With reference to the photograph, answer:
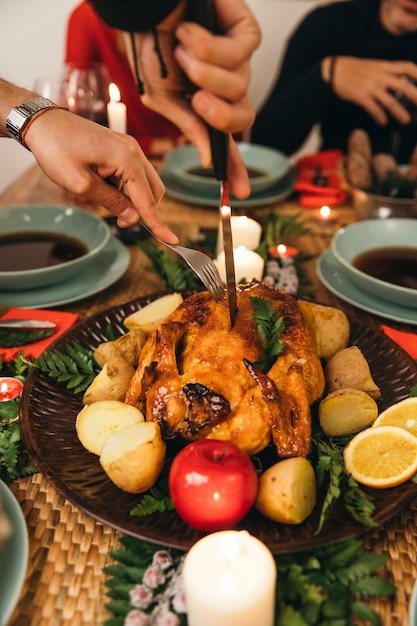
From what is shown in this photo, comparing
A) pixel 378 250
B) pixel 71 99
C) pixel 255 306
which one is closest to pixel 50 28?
pixel 71 99

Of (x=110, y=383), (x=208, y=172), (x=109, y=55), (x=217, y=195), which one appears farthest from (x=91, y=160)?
(x=109, y=55)

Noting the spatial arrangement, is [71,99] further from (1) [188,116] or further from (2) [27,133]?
(2) [27,133]

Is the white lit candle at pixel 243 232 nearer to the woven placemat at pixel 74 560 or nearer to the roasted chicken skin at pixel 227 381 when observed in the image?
the roasted chicken skin at pixel 227 381

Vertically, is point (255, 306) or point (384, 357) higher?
point (255, 306)

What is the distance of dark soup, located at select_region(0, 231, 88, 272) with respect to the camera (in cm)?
146

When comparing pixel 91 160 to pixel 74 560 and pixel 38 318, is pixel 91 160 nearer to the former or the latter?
pixel 38 318

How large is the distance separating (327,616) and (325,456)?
246 millimetres

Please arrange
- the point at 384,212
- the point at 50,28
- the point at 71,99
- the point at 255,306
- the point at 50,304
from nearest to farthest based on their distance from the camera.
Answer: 1. the point at 255,306
2. the point at 50,304
3. the point at 384,212
4. the point at 71,99
5. the point at 50,28

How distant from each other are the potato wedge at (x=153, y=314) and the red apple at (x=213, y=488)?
1.34 ft

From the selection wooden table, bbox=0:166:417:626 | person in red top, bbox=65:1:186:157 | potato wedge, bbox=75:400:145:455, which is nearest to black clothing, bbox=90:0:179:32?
potato wedge, bbox=75:400:145:455

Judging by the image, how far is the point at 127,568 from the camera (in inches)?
29.3

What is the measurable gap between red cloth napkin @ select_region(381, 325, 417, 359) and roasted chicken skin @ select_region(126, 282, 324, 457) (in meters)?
0.31

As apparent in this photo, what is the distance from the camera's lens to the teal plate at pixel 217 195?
6.41 feet

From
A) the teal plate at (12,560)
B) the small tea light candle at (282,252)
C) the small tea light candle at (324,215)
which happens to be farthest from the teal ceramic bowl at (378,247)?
the teal plate at (12,560)
